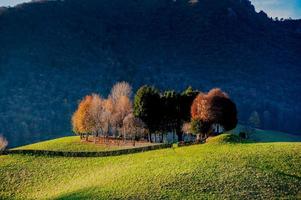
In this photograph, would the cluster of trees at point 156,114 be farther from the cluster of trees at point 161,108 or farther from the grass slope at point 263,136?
the grass slope at point 263,136

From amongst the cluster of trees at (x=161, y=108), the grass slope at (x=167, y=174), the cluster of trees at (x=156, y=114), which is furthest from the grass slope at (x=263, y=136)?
the grass slope at (x=167, y=174)

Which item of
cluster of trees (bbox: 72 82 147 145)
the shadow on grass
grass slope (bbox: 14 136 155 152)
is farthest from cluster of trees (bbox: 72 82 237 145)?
the shadow on grass

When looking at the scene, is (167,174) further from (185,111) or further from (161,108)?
(185,111)

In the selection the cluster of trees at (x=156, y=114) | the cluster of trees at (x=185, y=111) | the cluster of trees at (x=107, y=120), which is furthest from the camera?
the cluster of trees at (x=107, y=120)

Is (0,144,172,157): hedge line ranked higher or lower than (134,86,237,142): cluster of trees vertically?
lower

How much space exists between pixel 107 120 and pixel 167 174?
44.0m

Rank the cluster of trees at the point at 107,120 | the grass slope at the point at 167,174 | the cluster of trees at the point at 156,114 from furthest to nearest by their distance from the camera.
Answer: the cluster of trees at the point at 107,120 → the cluster of trees at the point at 156,114 → the grass slope at the point at 167,174

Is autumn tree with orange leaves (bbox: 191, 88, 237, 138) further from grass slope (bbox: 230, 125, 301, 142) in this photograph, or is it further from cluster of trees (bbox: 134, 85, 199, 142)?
grass slope (bbox: 230, 125, 301, 142)

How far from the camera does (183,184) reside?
2242 inches

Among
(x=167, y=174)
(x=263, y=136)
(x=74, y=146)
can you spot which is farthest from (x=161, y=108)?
(x=263, y=136)

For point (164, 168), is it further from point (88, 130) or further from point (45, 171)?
point (88, 130)

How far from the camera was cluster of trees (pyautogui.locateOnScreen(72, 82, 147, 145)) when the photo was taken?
99.0 m

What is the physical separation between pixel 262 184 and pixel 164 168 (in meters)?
12.8

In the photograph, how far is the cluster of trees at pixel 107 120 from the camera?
99000mm
